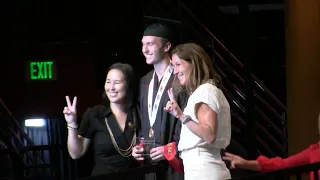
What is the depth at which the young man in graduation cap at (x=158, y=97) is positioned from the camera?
351 cm

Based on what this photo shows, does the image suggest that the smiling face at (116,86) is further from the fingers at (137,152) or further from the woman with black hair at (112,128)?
the fingers at (137,152)

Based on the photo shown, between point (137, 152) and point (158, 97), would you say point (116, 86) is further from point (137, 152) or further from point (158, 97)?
point (137, 152)

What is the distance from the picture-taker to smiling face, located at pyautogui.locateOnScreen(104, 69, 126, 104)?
11.8 feet

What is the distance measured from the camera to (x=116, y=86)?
358cm

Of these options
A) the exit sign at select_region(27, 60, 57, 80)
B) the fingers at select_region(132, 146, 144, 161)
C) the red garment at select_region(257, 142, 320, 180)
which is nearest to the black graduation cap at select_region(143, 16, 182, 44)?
the fingers at select_region(132, 146, 144, 161)

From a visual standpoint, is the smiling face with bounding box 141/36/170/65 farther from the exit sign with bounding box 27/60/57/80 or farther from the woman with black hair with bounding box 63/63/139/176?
the exit sign with bounding box 27/60/57/80

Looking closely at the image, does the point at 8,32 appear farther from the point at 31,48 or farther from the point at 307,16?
the point at 307,16

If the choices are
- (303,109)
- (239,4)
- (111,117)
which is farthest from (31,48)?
(111,117)

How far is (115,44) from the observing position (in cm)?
752

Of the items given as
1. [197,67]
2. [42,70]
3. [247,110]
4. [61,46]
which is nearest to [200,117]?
[197,67]

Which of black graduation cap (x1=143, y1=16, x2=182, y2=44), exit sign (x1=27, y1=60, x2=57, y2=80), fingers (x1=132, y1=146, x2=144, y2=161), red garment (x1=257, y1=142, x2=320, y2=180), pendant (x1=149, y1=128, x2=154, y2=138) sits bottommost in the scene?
red garment (x1=257, y1=142, x2=320, y2=180)

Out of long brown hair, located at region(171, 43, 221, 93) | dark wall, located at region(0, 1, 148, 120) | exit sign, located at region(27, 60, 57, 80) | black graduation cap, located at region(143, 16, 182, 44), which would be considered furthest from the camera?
dark wall, located at region(0, 1, 148, 120)

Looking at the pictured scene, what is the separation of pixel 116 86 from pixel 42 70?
3.82 metres

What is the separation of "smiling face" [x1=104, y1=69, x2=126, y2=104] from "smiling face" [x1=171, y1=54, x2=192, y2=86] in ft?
1.54
